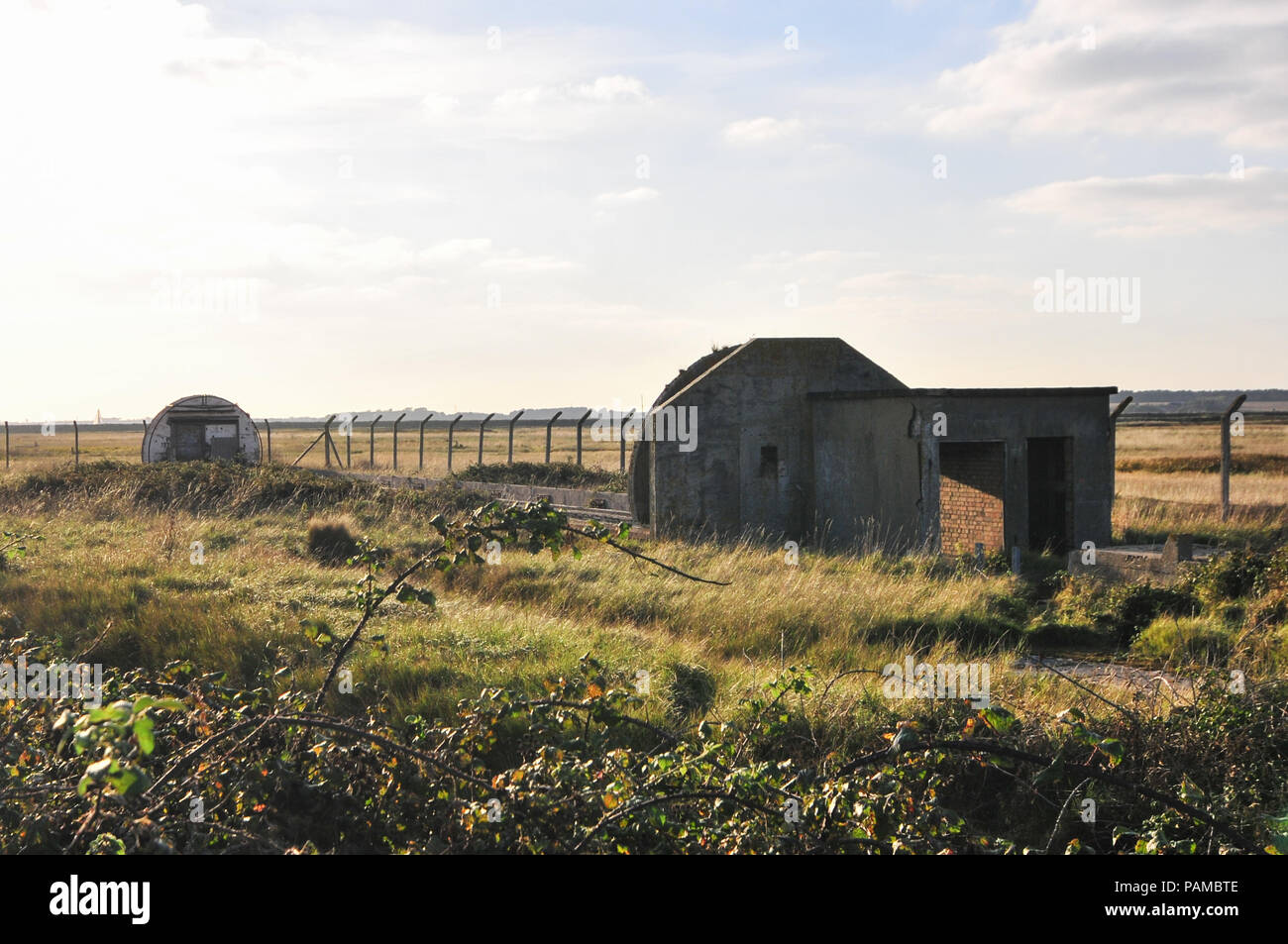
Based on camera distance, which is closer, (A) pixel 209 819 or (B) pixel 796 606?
(A) pixel 209 819

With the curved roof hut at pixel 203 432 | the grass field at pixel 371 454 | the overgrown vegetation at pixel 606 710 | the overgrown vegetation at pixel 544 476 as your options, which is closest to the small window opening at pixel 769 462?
the overgrown vegetation at pixel 606 710

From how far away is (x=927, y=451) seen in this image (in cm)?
1431

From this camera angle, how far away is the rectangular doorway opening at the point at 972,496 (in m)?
15.6

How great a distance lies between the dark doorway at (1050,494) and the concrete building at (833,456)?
35 mm

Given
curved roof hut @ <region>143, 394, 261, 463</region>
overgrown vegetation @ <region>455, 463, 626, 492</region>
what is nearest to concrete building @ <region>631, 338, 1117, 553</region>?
overgrown vegetation @ <region>455, 463, 626, 492</region>

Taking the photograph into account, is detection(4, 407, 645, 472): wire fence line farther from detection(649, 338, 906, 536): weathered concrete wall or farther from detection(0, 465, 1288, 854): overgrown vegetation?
detection(0, 465, 1288, 854): overgrown vegetation

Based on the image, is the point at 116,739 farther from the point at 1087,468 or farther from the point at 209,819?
the point at 1087,468

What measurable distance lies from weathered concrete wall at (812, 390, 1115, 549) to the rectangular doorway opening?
0.25 m

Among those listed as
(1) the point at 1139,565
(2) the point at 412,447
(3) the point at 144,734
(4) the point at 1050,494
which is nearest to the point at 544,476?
(4) the point at 1050,494

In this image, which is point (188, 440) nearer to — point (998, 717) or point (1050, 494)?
point (1050, 494)

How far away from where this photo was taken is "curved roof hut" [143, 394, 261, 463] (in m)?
29.3

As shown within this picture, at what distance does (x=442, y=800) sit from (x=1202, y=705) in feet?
14.5

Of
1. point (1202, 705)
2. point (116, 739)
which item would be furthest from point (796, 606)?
point (116, 739)
